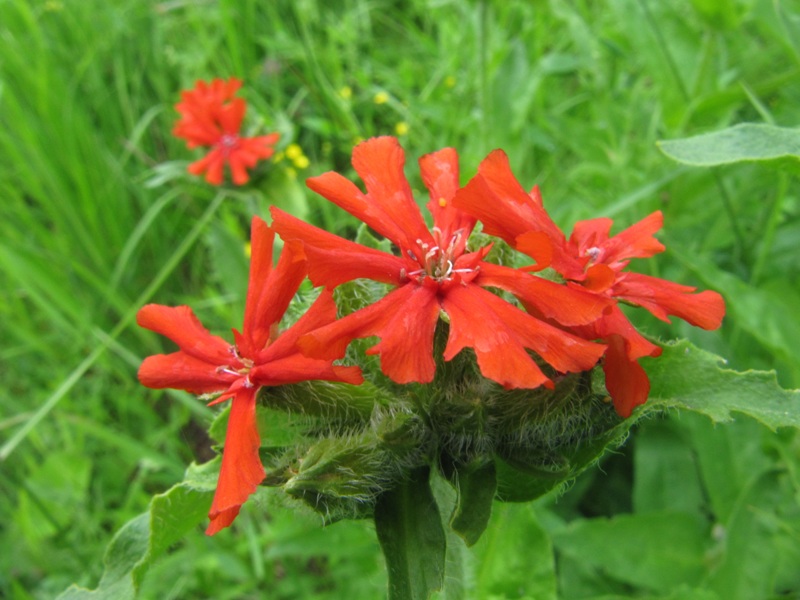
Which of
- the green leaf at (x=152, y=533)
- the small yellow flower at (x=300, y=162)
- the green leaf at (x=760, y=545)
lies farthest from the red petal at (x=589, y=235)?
the small yellow flower at (x=300, y=162)

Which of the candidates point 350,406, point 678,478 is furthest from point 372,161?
point 678,478

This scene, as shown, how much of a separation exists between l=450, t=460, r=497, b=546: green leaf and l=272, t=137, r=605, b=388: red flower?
7.3 inches

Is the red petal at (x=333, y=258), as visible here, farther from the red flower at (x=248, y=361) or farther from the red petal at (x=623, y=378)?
the red petal at (x=623, y=378)

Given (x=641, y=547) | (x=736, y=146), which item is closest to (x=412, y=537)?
(x=736, y=146)

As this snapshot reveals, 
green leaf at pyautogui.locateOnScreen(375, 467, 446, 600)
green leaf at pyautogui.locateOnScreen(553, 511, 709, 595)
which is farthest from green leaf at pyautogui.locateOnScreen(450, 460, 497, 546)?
green leaf at pyautogui.locateOnScreen(553, 511, 709, 595)

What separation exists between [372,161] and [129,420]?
69.6 inches

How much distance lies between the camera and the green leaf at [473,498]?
869mm

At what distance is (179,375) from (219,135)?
54.5 inches

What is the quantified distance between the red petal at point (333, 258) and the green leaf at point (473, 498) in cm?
26

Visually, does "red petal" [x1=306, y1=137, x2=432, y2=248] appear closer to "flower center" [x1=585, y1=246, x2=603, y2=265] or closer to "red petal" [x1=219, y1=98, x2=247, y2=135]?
"flower center" [x1=585, y1=246, x2=603, y2=265]

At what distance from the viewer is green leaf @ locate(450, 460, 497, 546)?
0.87 meters

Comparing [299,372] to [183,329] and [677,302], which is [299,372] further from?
[677,302]

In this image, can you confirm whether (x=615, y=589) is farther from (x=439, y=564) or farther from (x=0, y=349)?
(x=0, y=349)

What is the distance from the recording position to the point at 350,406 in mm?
947
